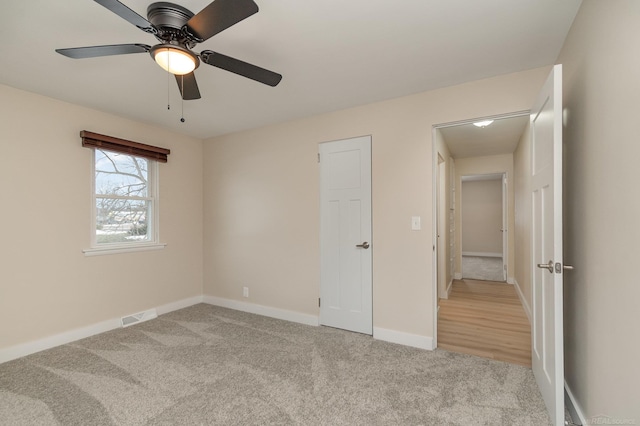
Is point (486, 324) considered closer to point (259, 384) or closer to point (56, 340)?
point (259, 384)

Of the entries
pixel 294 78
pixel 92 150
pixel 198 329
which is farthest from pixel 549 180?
pixel 92 150

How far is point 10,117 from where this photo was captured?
266 centimetres

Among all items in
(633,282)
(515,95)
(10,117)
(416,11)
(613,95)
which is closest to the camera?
(633,282)

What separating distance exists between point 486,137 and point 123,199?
4889mm

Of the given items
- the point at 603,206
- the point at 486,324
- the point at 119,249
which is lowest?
the point at 486,324

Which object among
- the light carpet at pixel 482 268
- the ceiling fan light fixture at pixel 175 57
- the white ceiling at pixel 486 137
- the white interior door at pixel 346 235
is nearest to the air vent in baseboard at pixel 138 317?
the white interior door at pixel 346 235

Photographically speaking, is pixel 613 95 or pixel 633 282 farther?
pixel 613 95

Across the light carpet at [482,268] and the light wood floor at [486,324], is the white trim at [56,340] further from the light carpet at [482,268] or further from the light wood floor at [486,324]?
the light carpet at [482,268]

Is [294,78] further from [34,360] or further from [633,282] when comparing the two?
[34,360]

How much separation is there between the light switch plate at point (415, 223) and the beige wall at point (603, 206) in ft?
3.74

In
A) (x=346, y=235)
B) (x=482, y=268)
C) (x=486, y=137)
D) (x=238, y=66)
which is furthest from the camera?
(x=482, y=268)

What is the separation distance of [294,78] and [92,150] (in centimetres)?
236

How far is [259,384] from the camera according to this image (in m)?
2.22

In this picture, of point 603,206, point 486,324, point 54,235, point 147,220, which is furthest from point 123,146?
point 486,324
